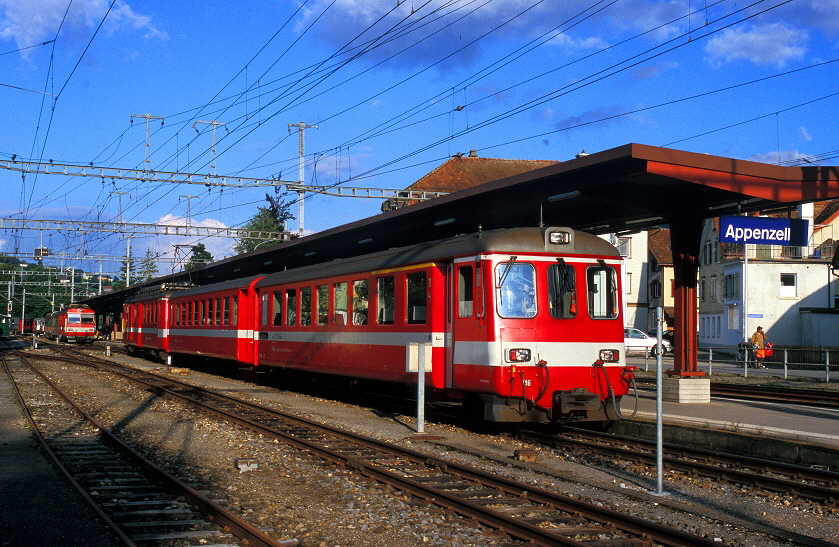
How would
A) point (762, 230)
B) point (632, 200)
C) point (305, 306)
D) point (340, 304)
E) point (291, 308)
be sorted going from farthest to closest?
point (291, 308) → point (305, 306) → point (340, 304) → point (632, 200) → point (762, 230)

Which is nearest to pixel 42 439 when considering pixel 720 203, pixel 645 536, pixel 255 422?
pixel 255 422

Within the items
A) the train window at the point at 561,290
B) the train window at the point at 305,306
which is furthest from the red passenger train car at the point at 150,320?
the train window at the point at 561,290

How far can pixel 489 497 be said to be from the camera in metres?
7.97

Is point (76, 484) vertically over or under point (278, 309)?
under

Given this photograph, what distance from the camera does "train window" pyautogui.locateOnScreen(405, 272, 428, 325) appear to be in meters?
12.9

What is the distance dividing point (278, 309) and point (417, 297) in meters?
7.51

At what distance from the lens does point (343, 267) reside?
52.7 ft

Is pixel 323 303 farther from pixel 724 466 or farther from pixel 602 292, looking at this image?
pixel 724 466

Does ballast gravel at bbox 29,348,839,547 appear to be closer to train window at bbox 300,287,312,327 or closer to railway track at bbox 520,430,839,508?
railway track at bbox 520,430,839,508

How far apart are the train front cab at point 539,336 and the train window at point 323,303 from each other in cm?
492

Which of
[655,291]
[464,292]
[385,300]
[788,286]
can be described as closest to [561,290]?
[464,292]

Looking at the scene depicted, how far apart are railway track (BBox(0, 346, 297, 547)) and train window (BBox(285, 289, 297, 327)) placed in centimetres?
567

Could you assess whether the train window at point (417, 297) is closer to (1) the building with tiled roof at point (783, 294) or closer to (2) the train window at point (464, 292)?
(2) the train window at point (464, 292)

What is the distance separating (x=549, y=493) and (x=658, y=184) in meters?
7.57
